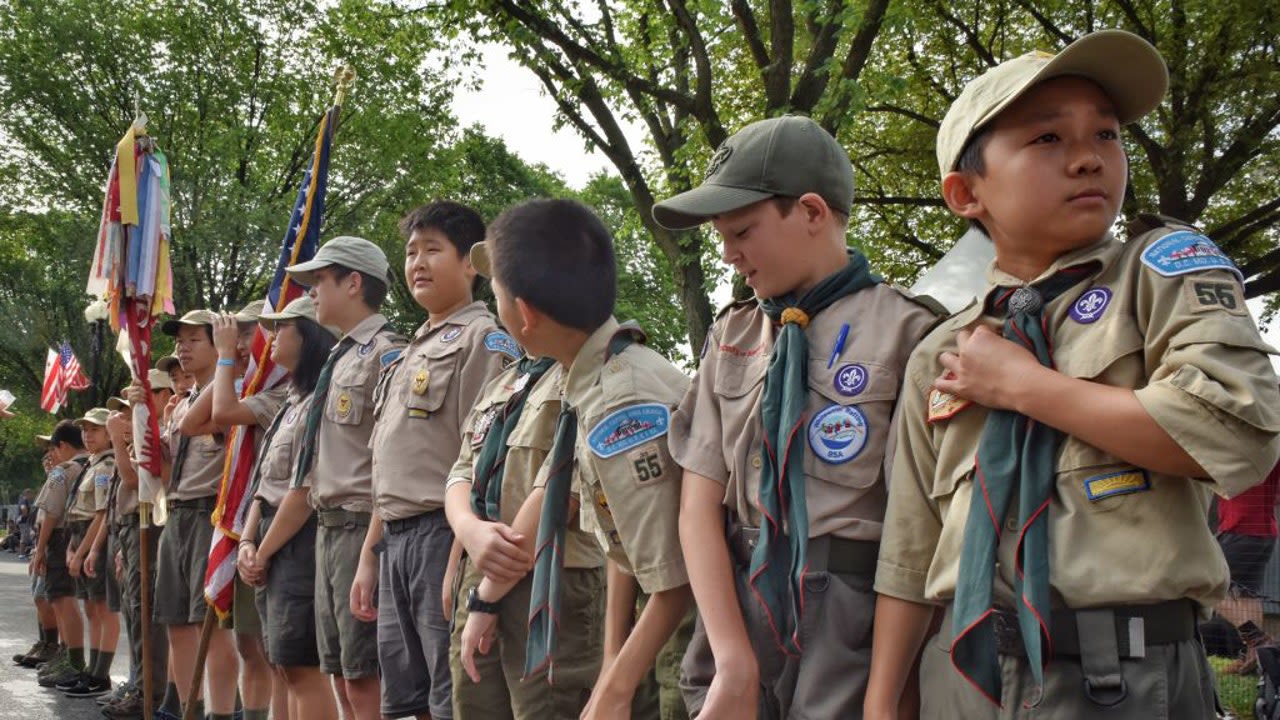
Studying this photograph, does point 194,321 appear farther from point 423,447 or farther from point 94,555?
point 94,555

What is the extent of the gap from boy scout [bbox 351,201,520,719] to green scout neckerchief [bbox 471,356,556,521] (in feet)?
1.91

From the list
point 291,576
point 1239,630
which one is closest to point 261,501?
point 291,576

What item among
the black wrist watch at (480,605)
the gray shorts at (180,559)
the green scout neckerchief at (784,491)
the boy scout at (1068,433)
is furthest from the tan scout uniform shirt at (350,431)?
the boy scout at (1068,433)

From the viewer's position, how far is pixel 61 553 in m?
11.1

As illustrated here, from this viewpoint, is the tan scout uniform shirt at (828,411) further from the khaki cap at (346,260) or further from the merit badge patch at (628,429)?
the khaki cap at (346,260)

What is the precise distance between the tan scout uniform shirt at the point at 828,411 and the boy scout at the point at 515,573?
0.87m

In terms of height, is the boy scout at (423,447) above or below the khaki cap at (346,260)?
below

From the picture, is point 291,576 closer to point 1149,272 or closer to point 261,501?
point 261,501

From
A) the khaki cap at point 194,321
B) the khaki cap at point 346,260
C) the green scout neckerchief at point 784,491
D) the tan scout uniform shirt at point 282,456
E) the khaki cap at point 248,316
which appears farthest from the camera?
the khaki cap at point 194,321

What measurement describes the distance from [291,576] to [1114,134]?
4045mm

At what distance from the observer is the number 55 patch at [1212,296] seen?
1680mm

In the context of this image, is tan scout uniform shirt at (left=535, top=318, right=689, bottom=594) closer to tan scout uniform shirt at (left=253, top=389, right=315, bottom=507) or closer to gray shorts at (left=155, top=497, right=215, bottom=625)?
tan scout uniform shirt at (left=253, top=389, right=315, bottom=507)

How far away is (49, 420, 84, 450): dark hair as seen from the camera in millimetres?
13203

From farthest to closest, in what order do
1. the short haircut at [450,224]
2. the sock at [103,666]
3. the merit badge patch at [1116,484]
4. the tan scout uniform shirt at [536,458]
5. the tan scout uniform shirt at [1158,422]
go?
the sock at [103,666]
the short haircut at [450,224]
the tan scout uniform shirt at [536,458]
the merit badge patch at [1116,484]
the tan scout uniform shirt at [1158,422]
